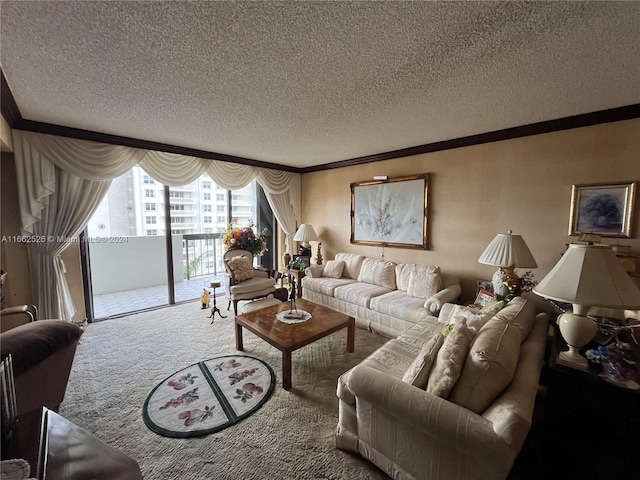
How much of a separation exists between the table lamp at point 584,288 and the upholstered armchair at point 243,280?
3243 mm

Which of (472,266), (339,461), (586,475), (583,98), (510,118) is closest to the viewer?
(586,475)

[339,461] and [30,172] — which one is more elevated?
[30,172]

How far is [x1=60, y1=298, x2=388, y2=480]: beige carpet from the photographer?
1.55m

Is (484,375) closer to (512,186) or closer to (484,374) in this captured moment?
(484,374)

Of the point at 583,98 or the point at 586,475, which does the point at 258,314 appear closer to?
the point at 586,475

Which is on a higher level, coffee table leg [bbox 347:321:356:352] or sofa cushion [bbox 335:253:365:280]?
sofa cushion [bbox 335:253:365:280]

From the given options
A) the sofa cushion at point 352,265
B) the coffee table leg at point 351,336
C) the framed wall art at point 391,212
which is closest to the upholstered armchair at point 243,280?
the sofa cushion at point 352,265

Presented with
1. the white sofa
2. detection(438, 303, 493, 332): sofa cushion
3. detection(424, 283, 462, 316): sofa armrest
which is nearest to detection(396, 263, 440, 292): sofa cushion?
the white sofa

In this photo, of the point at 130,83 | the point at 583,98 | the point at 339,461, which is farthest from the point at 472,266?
the point at 130,83

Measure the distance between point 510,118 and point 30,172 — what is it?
5185 mm

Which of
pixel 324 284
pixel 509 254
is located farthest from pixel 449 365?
pixel 324 284

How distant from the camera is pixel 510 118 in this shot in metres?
2.64

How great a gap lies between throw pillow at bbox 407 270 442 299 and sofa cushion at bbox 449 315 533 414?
6.32ft

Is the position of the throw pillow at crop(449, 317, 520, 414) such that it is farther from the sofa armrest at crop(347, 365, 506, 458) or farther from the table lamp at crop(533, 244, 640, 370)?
the table lamp at crop(533, 244, 640, 370)
